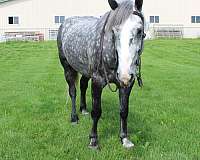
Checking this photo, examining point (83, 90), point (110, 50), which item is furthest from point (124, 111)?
point (83, 90)

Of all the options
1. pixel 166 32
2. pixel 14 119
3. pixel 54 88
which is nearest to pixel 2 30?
pixel 166 32

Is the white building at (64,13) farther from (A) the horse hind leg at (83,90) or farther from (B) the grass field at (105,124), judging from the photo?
(A) the horse hind leg at (83,90)

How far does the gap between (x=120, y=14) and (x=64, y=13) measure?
159 ft

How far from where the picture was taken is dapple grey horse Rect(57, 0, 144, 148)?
5.36 meters

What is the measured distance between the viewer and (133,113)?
A: 8.62 m

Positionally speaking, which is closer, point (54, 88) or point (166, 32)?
point (54, 88)

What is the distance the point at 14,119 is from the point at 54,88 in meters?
4.03

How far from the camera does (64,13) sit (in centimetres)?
5325

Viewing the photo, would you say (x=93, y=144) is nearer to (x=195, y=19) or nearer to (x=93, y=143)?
(x=93, y=143)

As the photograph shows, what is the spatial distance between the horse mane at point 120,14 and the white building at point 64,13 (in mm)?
47815

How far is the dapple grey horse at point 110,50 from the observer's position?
5363mm

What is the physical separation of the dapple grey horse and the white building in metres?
45.9

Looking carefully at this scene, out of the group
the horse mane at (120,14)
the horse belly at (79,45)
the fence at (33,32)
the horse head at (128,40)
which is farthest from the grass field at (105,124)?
the fence at (33,32)

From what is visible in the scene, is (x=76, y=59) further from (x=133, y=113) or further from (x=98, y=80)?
(x=133, y=113)
